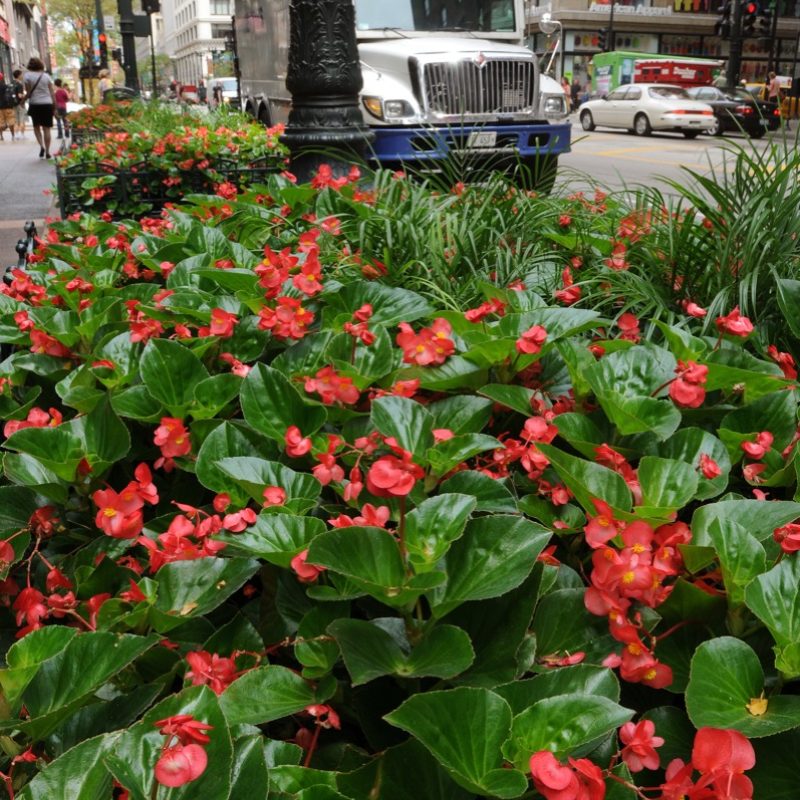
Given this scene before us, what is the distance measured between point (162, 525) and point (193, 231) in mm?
1753

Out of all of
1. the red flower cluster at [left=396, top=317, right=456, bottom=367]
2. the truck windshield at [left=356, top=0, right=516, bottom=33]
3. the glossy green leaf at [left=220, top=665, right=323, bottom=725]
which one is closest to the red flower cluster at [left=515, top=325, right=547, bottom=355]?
the red flower cluster at [left=396, top=317, right=456, bottom=367]

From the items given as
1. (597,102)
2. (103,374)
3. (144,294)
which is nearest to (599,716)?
(103,374)

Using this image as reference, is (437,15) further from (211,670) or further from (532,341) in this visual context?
(211,670)

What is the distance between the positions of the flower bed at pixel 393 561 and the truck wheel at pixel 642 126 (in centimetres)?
3112

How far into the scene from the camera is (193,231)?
3154mm

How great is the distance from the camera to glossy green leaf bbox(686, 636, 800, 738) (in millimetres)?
1056

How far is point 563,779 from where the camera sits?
3.11 ft

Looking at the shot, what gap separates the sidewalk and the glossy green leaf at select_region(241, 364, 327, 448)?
681 cm

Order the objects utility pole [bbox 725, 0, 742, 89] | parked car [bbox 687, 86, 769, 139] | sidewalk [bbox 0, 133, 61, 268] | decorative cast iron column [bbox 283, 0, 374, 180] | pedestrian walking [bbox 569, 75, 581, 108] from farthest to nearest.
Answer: pedestrian walking [bbox 569, 75, 581, 108] < utility pole [bbox 725, 0, 742, 89] < parked car [bbox 687, 86, 769, 139] < sidewalk [bbox 0, 133, 61, 268] < decorative cast iron column [bbox 283, 0, 374, 180]

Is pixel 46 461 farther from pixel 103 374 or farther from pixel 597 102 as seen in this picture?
pixel 597 102

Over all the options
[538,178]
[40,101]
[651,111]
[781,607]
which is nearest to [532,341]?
[781,607]

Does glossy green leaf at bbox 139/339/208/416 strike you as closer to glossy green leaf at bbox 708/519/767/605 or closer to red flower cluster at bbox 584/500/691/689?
red flower cluster at bbox 584/500/691/689

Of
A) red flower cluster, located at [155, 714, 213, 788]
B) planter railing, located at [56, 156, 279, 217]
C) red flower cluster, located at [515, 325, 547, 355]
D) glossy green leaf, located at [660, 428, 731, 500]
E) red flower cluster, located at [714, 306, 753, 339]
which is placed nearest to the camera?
red flower cluster, located at [155, 714, 213, 788]

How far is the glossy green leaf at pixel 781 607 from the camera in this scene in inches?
43.7
